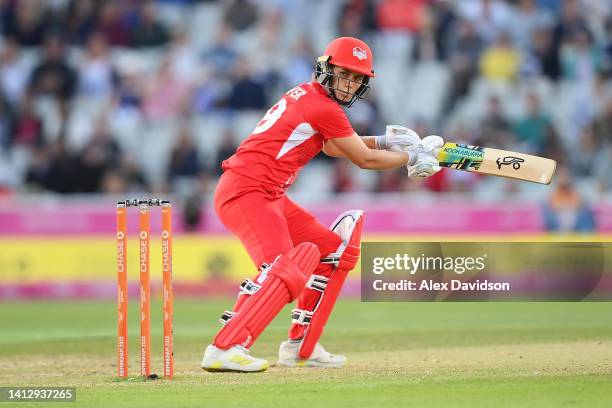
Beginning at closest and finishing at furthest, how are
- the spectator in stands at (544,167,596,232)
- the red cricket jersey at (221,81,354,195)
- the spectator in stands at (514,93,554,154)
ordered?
the red cricket jersey at (221,81,354,195)
the spectator in stands at (544,167,596,232)
the spectator in stands at (514,93,554,154)

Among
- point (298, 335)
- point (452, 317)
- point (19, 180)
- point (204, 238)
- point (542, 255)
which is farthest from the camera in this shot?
point (19, 180)

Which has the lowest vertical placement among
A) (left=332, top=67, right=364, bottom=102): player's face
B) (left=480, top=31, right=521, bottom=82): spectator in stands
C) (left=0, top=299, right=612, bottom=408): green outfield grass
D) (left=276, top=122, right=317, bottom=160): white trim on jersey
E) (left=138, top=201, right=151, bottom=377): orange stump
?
(left=0, top=299, right=612, bottom=408): green outfield grass

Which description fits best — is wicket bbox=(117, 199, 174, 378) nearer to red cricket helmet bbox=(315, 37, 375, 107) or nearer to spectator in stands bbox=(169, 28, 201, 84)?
red cricket helmet bbox=(315, 37, 375, 107)

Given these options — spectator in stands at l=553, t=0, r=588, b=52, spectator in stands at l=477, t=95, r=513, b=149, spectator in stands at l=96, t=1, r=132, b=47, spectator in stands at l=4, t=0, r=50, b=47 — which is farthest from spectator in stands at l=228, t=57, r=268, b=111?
spectator in stands at l=553, t=0, r=588, b=52

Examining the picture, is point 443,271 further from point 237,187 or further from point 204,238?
point 204,238

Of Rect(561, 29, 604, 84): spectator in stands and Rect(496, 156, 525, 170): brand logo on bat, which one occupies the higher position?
Rect(561, 29, 604, 84): spectator in stands

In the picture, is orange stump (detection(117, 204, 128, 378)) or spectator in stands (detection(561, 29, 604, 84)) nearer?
orange stump (detection(117, 204, 128, 378))

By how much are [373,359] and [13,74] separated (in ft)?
32.3

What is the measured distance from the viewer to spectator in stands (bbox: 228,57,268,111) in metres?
15.5

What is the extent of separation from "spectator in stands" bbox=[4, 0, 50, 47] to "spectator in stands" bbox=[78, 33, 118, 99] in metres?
1.00

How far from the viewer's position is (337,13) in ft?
54.2

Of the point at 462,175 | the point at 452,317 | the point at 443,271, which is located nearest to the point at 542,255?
the point at 443,271

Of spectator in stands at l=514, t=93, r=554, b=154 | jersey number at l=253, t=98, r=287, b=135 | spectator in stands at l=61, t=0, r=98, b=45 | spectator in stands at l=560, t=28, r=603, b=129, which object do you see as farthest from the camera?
spectator in stands at l=61, t=0, r=98, b=45

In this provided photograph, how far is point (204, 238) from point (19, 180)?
119 inches
